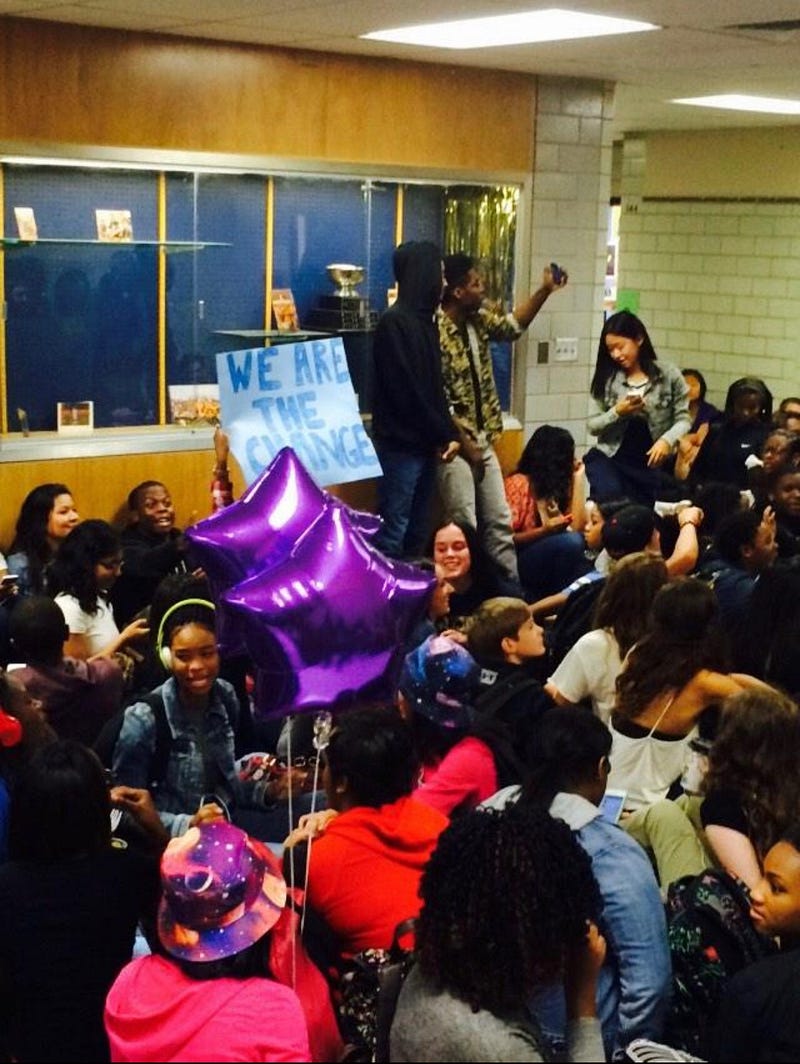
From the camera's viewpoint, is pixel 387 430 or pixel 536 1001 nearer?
pixel 536 1001

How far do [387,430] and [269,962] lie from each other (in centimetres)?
439

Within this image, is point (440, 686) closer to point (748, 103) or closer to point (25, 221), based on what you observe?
point (25, 221)

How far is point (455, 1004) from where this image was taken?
2.16 m

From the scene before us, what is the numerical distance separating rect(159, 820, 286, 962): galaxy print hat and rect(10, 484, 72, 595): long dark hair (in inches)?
131

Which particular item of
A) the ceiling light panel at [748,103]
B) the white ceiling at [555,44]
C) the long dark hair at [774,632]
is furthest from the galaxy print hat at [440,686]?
the ceiling light panel at [748,103]

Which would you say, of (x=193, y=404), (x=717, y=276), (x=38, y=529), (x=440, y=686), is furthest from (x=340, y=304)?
(x=717, y=276)

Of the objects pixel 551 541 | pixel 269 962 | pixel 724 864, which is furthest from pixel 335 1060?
pixel 551 541

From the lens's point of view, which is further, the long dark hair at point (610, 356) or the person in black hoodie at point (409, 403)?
the long dark hair at point (610, 356)

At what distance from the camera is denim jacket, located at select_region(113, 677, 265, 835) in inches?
147

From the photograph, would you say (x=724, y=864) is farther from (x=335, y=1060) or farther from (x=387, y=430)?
(x=387, y=430)

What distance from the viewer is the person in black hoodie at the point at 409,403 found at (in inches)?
258

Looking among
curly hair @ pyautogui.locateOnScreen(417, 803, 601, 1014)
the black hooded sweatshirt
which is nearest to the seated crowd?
curly hair @ pyautogui.locateOnScreen(417, 803, 601, 1014)

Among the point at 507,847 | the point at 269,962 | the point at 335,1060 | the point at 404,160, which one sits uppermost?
the point at 404,160

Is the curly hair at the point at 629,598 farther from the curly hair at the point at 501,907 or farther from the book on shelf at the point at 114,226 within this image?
the book on shelf at the point at 114,226
